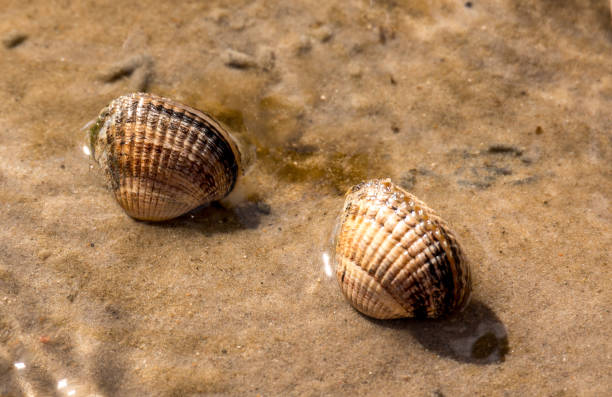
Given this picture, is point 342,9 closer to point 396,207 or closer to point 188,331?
point 396,207

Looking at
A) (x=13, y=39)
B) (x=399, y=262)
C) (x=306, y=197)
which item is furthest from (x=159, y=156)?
(x=13, y=39)

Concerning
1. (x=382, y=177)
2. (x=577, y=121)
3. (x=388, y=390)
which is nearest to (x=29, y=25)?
(x=382, y=177)

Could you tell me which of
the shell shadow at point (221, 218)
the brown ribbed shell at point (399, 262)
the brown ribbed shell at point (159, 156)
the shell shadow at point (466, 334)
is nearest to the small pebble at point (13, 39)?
the brown ribbed shell at point (159, 156)

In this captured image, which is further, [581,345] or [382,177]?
[382,177]

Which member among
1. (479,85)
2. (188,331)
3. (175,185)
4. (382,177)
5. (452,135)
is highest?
(479,85)

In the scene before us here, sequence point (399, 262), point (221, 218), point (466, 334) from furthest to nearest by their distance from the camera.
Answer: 1. point (221, 218)
2. point (466, 334)
3. point (399, 262)

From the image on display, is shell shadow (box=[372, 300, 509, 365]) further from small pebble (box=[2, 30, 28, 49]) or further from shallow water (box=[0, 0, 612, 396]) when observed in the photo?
small pebble (box=[2, 30, 28, 49])

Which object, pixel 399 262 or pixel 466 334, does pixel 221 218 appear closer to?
pixel 399 262
